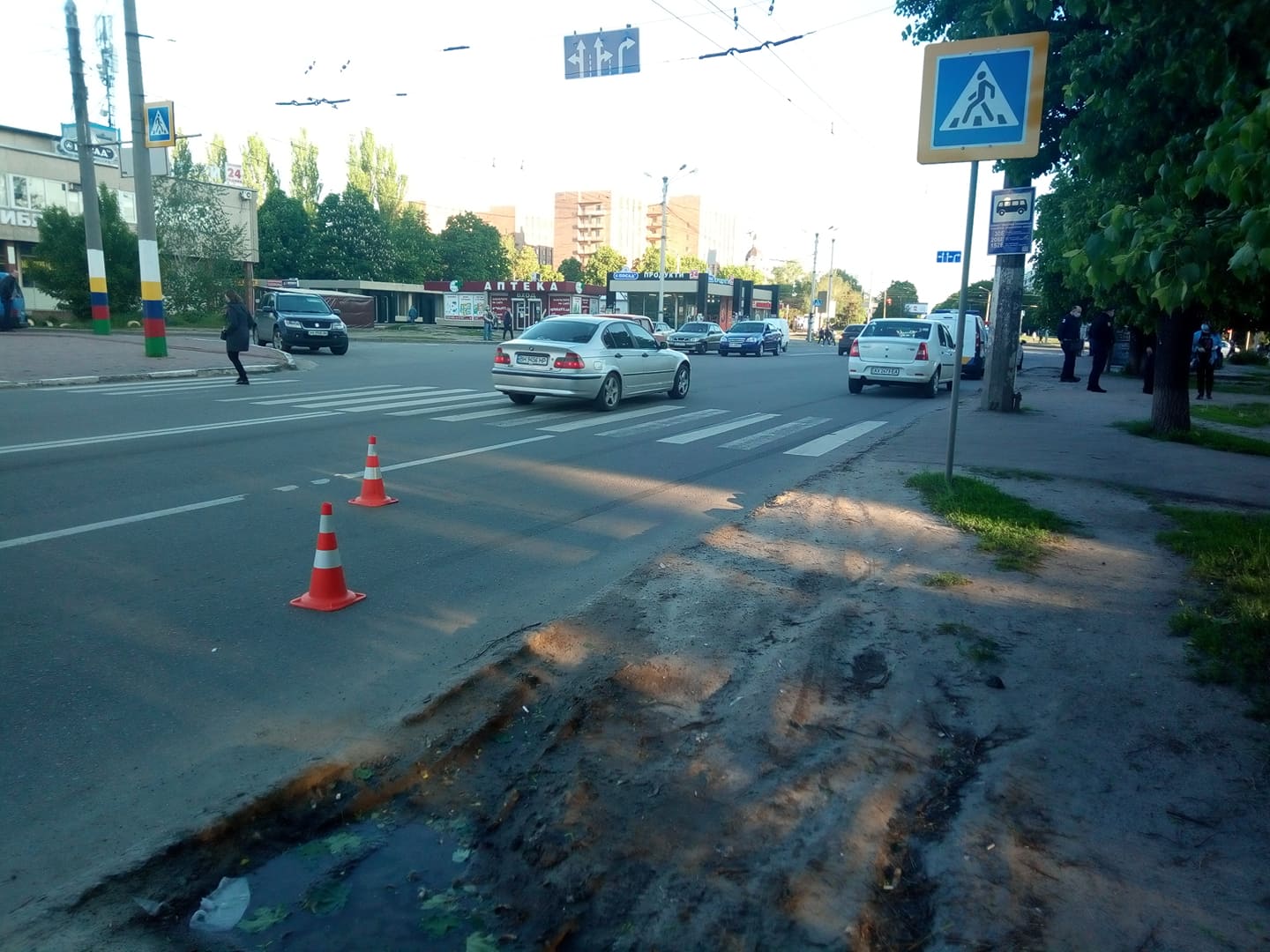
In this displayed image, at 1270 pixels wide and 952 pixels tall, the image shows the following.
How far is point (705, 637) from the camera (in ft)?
17.0

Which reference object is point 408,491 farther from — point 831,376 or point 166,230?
point 166,230

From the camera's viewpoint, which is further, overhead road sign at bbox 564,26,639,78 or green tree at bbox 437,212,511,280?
green tree at bbox 437,212,511,280

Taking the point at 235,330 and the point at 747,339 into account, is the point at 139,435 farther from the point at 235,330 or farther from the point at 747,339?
the point at 747,339

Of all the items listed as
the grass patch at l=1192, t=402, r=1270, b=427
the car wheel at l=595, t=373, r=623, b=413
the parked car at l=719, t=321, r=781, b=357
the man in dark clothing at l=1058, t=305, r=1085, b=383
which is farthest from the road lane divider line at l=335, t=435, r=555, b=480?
the parked car at l=719, t=321, r=781, b=357

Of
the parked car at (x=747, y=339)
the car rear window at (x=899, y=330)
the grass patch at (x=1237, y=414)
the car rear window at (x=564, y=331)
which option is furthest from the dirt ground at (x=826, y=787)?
the parked car at (x=747, y=339)

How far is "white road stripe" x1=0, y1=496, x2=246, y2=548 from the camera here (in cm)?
656

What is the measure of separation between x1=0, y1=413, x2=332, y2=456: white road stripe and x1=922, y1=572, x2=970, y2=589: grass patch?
932cm

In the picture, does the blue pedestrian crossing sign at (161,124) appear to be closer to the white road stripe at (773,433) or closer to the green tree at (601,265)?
the white road stripe at (773,433)

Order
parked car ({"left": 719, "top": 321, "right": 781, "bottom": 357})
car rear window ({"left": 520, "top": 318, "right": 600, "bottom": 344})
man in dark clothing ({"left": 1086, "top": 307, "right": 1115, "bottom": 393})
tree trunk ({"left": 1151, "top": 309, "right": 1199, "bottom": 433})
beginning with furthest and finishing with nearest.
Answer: parked car ({"left": 719, "top": 321, "right": 781, "bottom": 357})
man in dark clothing ({"left": 1086, "top": 307, "right": 1115, "bottom": 393})
car rear window ({"left": 520, "top": 318, "right": 600, "bottom": 344})
tree trunk ({"left": 1151, "top": 309, "right": 1199, "bottom": 433})

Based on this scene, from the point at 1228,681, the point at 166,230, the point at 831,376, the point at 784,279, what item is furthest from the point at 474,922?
the point at 784,279

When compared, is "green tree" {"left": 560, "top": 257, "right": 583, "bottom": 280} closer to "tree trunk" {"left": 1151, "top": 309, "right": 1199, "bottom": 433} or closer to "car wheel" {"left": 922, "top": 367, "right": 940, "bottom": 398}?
"car wheel" {"left": 922, "top": 367, "right": 940, "bottom": 398}

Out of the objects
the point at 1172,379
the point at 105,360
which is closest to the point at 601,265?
the point at 105,360

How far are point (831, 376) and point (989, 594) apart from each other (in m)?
22.1

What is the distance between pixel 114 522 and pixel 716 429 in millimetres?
8764
